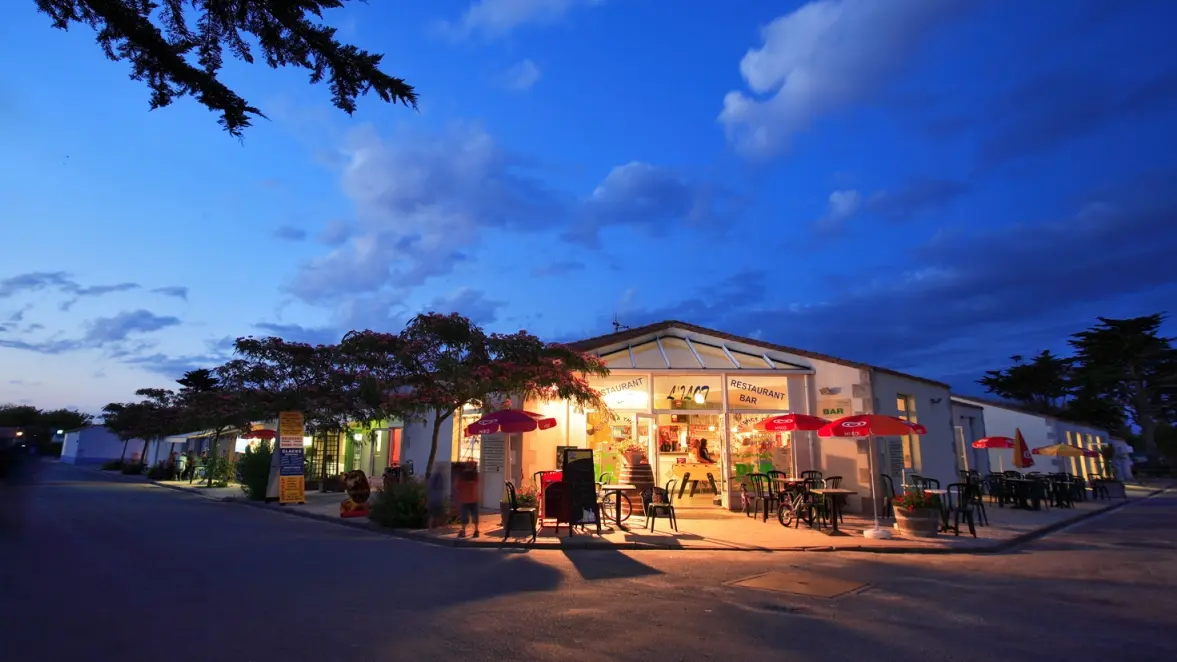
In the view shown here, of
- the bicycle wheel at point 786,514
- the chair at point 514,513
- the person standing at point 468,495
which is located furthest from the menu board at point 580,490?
the bicycle wheel at point 786,514

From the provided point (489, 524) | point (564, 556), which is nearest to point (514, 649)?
point (564, 556)

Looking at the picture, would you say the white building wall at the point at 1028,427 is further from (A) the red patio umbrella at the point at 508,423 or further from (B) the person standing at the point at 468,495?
(B) the person standing at the point at 468,495

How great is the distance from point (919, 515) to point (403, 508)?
32.4ft

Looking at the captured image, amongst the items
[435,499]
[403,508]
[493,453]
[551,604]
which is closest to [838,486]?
[493,453]

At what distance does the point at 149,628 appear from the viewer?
511 cm

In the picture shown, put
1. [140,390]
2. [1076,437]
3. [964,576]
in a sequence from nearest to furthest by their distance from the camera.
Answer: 1. [964,576]
2. [1076,437]
3. [140,390]

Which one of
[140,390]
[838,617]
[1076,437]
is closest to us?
[838,617]

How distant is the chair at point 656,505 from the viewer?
12.2m

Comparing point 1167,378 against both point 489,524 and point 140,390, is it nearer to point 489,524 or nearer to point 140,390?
point 489,524

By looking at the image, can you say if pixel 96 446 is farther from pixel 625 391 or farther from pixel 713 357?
pixel 713 357

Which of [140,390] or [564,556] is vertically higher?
[140,390]

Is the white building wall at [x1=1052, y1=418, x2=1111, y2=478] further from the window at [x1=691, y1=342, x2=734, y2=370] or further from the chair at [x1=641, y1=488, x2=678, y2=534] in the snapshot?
the chair at [x1=641, y1=488, x2=678, y2=534]

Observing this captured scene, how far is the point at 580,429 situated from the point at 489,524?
13.2 feet

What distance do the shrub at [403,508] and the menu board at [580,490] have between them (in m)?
3.47
